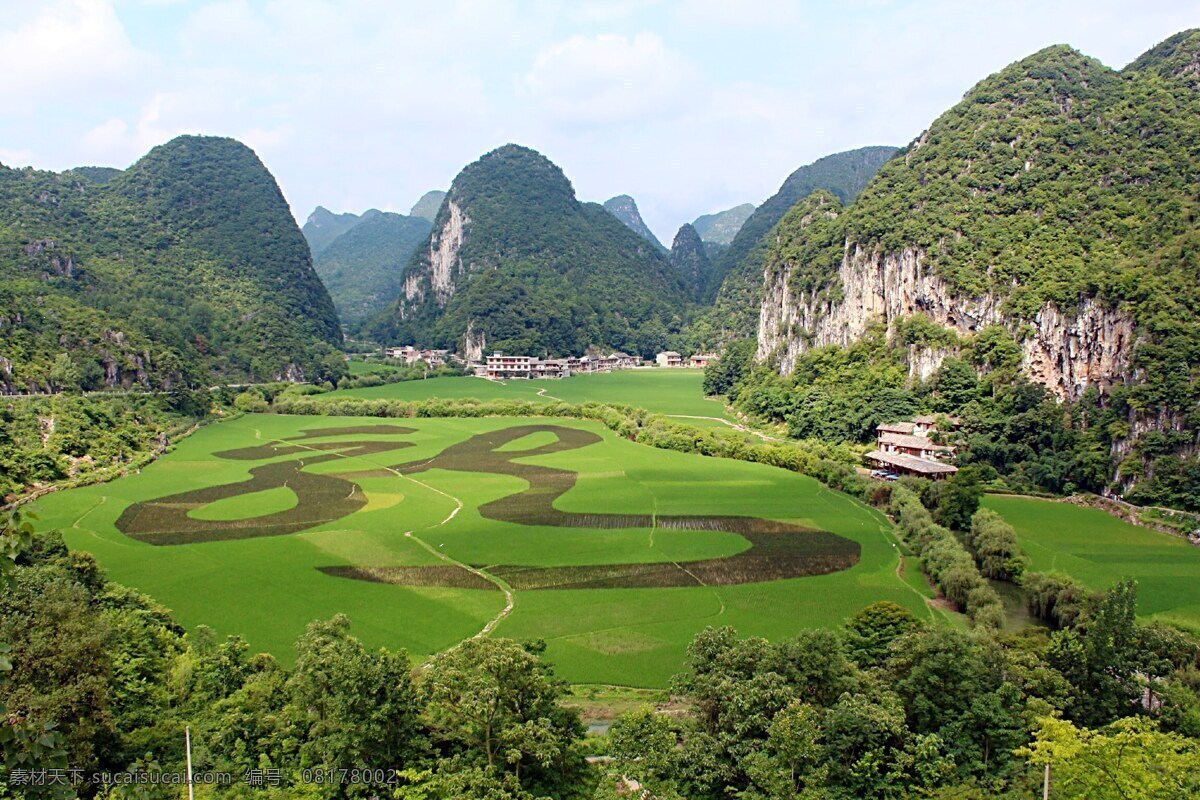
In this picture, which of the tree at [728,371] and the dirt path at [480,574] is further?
the tree at [728,371]

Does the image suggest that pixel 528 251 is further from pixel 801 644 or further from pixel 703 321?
pixel 801 644

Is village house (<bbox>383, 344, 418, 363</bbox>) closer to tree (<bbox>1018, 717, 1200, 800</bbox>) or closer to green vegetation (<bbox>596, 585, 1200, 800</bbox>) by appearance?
green vegetation (<bbox>596, 585, 1200, 800</bbox>)

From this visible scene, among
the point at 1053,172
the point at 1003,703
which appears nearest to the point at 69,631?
the point at 1003,703

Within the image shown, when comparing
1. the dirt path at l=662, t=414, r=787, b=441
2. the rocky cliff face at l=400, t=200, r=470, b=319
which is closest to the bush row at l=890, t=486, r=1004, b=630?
the dirt path at l=662, t=414, r=787, b=441

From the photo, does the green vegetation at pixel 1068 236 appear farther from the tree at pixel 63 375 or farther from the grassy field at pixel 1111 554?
the tree at pixel 63 375

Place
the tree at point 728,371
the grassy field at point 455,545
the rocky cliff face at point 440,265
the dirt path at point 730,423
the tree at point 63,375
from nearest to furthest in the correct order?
the grassy field at point 455,545
the tree at point 63,375
the dirt path at point 730,423
the tree at point 728,371
the rocky cliff face at point 440,265

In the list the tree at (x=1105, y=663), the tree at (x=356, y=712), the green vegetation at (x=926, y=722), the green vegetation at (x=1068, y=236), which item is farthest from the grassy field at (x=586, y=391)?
the tree at (x=356, y=712)
